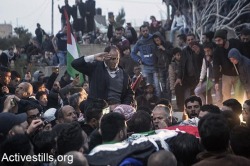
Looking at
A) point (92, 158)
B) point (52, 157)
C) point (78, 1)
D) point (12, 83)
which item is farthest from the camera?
point (78, 1)

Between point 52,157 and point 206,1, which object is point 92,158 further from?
point 206,1

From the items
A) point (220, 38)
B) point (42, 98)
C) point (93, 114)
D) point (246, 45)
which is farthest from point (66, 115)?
point (246, 45)

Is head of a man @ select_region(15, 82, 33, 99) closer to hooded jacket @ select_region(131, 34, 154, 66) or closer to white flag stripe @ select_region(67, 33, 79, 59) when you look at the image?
white flag stripe @ select_region(67, 33, 79, 59)

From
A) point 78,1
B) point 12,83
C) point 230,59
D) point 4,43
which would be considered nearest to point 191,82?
point 230,59

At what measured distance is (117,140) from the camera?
5328 millimetres

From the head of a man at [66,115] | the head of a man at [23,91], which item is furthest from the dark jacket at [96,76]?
the head of a man at [23,91]

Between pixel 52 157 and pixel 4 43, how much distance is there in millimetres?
25946

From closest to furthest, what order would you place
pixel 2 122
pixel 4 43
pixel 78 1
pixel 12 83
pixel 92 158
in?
1. pixel 92 158
2. pixel 2 122
3. pixel 12 83
4. pixel 78 1
5. pixel 4 43

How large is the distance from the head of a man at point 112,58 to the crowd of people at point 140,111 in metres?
0.01

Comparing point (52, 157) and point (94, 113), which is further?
point (94, 113)

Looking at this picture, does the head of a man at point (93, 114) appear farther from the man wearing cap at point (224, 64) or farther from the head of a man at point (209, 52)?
the head of a man at point (209, 52)

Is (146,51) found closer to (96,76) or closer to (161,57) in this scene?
(161,57)

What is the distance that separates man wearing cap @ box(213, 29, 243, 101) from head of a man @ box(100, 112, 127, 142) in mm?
5662

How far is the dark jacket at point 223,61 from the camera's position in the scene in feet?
35.2
